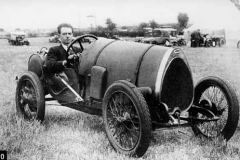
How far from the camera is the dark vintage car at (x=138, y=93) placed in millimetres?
3793

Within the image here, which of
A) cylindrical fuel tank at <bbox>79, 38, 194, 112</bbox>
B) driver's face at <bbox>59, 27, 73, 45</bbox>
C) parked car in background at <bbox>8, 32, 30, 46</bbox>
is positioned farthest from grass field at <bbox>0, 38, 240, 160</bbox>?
parked car in background at <bbox>8, 32, 30, 46</bbox>

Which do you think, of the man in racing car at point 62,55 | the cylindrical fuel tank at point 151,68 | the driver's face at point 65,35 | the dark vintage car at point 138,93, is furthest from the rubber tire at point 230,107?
the driver's face at point 65,35

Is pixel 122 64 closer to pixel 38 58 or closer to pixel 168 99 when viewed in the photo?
pixel 168 99

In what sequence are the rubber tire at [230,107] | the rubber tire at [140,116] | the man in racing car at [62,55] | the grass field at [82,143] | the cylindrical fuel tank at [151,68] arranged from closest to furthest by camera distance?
the rubber tire at [140,116] < the grass field at [82,143] < the cylindrical fuel tank at [151,68] < the rubber tire at [230,107] < the man in racing car at [62,55]

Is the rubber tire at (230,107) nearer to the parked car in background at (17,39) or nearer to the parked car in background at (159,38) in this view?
the parked car in background at (159,38)

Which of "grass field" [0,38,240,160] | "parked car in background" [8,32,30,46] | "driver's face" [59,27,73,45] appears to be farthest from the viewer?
"parked car in background" [8,32,30,46]

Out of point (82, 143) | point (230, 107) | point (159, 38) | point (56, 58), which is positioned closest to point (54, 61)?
point (56, 58)

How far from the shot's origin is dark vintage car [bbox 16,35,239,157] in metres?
3.79

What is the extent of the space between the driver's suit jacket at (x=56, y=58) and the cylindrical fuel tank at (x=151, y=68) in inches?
22.8

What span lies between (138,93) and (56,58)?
2.20m

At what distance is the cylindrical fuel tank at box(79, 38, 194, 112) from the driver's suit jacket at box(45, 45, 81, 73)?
579mm

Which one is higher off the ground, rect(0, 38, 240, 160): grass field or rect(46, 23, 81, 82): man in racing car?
rect(46, 23, 81, 82): man in racing car

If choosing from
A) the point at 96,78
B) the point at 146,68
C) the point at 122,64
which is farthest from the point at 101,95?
the point at 146,68

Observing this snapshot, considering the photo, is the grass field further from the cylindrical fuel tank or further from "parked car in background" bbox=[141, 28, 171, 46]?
"parked car in background" bbox=[141, 28, 171, 46]
